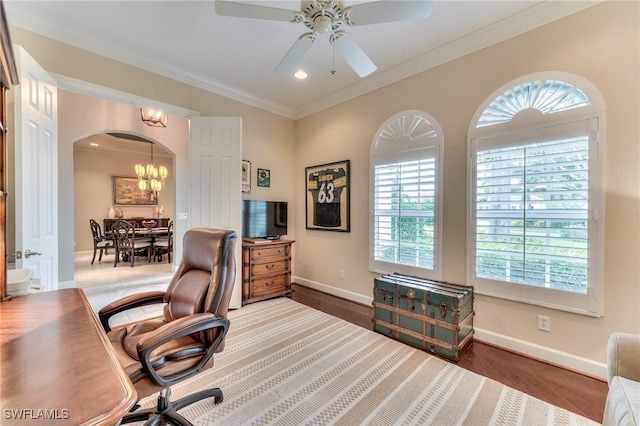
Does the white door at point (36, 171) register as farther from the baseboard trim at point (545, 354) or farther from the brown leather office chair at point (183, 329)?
the baseboard trim at point (545, 354)

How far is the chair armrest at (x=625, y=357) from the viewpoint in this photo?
4.22 feet

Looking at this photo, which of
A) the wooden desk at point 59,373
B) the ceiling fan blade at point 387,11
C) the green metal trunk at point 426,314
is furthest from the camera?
the green metal trunk at point 426,314

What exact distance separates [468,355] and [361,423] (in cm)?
133

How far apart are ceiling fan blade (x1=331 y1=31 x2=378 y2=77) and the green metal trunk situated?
2073 millimetres

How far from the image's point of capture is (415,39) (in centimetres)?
265

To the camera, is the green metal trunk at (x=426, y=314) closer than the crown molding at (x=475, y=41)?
No

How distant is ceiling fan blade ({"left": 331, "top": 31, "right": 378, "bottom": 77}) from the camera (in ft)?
6.43

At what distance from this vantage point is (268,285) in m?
3.72

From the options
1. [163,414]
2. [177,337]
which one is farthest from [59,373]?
[163,414]

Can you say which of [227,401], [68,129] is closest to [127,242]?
[68,129]

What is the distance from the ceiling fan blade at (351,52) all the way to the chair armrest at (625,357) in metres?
2.39

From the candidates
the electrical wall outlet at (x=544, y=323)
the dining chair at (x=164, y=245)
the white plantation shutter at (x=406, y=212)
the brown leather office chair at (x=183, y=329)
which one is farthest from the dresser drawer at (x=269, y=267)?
the dining chair at (x=164, y=245)

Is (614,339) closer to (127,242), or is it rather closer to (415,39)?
(415,39)

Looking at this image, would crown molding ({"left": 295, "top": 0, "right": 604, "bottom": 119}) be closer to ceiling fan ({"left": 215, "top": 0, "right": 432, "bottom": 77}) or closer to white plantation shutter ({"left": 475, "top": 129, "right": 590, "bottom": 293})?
white plantation shutter ({"left": 475, "top": 129, "right": 590, "bottom": 293})
